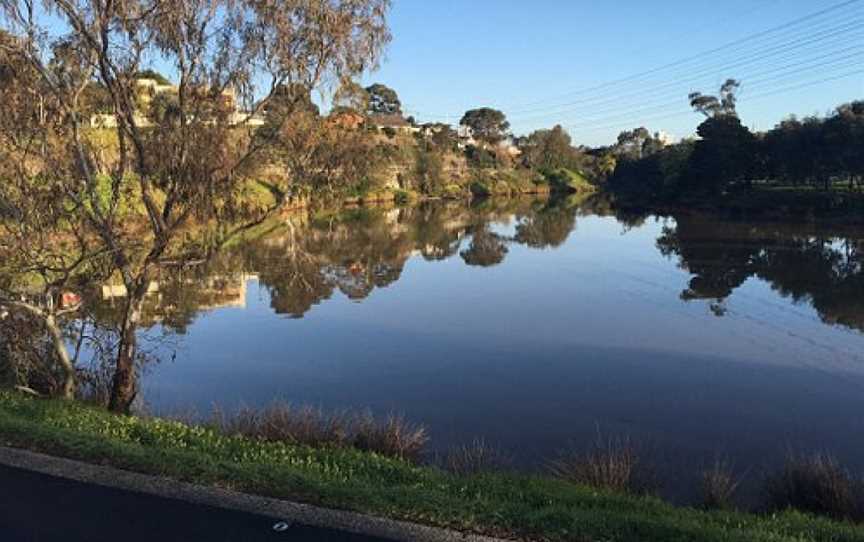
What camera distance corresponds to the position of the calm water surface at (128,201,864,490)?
1391 centimetres

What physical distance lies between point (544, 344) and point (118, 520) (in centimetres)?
1444

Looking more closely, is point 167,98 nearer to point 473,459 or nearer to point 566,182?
point 473,459

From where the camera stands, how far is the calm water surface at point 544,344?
1391cm

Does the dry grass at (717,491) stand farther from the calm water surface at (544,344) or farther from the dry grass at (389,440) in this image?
the dry grass at (389,440)

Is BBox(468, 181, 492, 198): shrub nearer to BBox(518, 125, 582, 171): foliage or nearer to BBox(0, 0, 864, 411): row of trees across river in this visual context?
BBox(518, 125, 582, 171): foliage

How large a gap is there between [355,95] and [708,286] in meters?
22.0

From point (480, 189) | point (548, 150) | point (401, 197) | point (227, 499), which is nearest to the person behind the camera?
point (227, 499)

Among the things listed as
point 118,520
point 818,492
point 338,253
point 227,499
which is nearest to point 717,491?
point 818,492

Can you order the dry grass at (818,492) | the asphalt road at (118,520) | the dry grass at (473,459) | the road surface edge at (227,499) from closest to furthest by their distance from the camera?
1. the asphalt road at (118,520)
2. the road surface edge at (227,499)
3. the dry grass at (818,492)
4. the dry grass at (473,459)

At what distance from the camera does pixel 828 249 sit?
41.2m

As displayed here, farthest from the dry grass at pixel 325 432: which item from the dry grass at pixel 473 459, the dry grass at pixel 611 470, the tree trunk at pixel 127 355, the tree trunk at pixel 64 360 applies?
the tree trunk at pixel 64 360

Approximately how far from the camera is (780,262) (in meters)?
36.3

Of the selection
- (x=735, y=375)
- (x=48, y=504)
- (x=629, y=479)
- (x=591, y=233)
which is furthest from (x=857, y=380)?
(x=591, y=233)

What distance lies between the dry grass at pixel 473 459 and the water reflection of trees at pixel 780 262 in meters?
14.9
